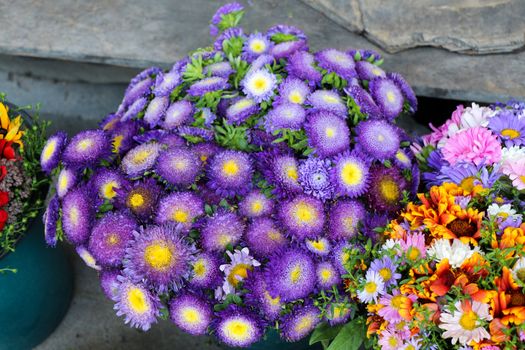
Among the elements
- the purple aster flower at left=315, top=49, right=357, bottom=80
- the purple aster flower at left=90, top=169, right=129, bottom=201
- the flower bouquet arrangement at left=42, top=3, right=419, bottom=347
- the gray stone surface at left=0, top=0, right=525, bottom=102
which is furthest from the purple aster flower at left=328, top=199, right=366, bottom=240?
the gray stone surface at left=0, top=0, right=525, bottom=102

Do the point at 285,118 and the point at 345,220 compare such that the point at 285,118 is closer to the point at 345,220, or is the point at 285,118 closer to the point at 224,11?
the point at 345,220

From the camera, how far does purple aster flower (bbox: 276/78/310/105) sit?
1.30m

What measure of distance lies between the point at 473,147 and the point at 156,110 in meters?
0.72

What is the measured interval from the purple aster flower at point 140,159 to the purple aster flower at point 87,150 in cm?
5

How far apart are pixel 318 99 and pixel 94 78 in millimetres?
1312

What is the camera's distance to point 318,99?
128 centimetres

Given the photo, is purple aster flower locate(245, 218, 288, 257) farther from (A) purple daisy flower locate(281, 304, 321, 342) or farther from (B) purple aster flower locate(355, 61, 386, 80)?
(B) purple aster flower locate(355, 61, 386, 80)

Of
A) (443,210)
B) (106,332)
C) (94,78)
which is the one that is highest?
(443,210)

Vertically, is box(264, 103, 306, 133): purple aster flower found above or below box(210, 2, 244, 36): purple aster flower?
below

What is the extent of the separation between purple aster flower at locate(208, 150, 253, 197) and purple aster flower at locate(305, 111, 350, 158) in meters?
0.15

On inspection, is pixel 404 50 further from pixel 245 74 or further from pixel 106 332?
pixel 106 332

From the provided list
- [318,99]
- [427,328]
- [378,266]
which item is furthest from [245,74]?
[427,328]

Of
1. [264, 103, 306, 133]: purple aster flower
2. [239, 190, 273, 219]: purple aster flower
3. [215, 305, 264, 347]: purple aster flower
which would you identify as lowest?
[215, 305, 264, 347]: purple aster flower

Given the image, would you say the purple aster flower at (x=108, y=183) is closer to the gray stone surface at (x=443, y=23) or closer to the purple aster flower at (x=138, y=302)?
the purple aster flower at (x=138, y=302)
